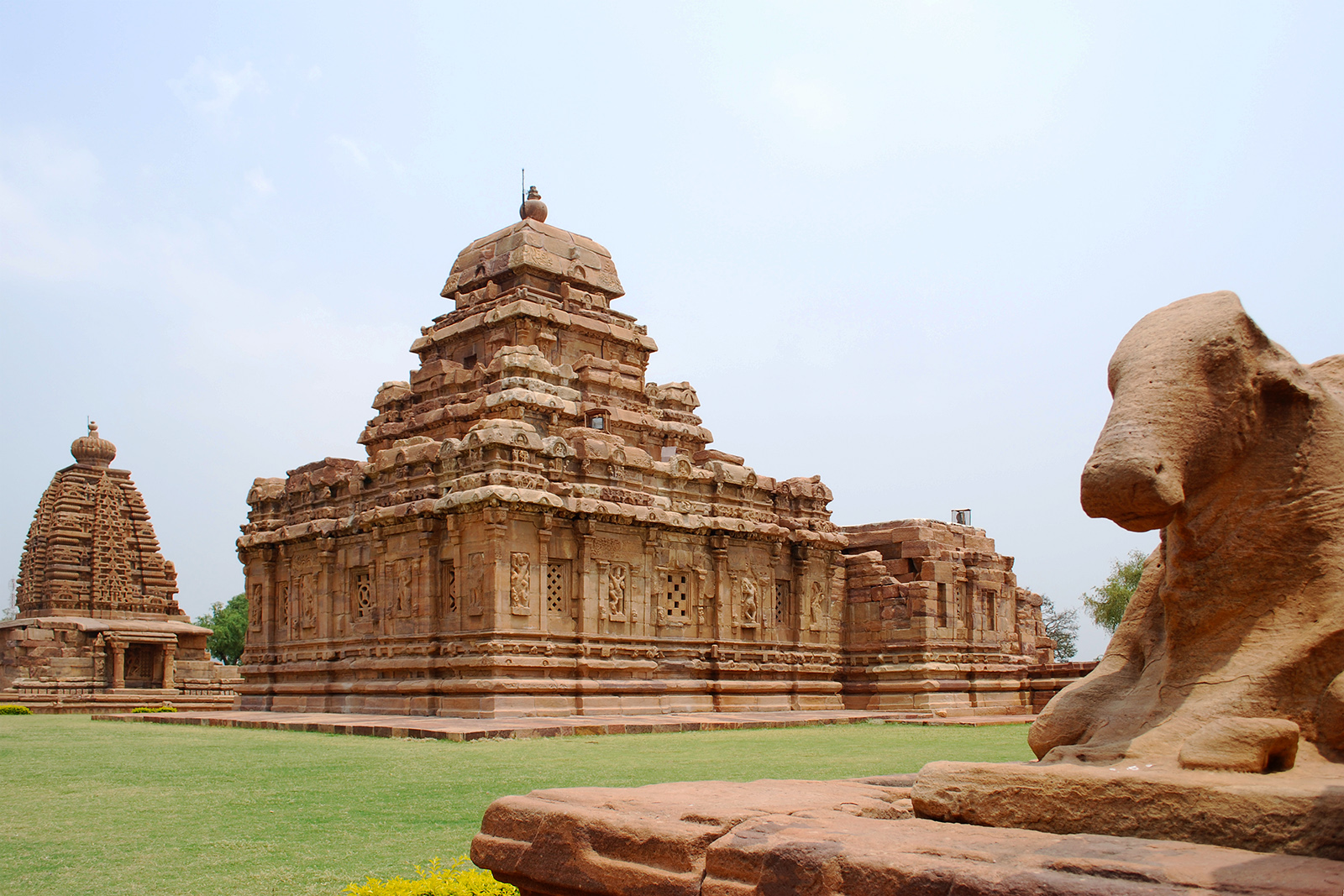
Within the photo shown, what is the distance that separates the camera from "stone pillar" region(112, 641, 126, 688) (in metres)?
36.5

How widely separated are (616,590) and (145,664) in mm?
26238

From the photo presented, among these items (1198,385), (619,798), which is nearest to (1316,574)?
(1198,385)

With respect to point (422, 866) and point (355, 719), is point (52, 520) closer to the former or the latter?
point (355, 719)

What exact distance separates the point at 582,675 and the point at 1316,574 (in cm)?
1709

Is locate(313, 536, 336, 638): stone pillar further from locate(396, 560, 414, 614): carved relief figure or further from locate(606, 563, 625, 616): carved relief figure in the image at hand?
locate(606, 563, 625, 616): carved relief figure

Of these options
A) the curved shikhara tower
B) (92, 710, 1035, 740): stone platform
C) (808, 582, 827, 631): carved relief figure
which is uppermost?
the curved shikhara tower

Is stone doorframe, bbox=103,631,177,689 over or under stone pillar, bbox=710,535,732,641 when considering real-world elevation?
under

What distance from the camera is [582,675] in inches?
773

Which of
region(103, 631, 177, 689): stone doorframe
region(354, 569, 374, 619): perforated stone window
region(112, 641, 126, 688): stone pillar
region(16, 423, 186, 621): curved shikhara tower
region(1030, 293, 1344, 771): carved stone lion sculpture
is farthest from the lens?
region(16, 423, 186, 621): curved shikhara tower

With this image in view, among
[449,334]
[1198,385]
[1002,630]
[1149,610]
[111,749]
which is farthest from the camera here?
[1002,630]

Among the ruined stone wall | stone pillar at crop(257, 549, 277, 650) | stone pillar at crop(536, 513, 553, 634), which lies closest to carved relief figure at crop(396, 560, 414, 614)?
stone pillar at crop(536, 513, 553, 634)

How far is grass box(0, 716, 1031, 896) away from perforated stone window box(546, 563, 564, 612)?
4500 millimetres

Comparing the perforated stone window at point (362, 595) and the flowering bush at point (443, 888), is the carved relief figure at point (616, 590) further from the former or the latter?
the flowering bush at point (443, 888)

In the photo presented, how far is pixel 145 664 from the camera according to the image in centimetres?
3950
